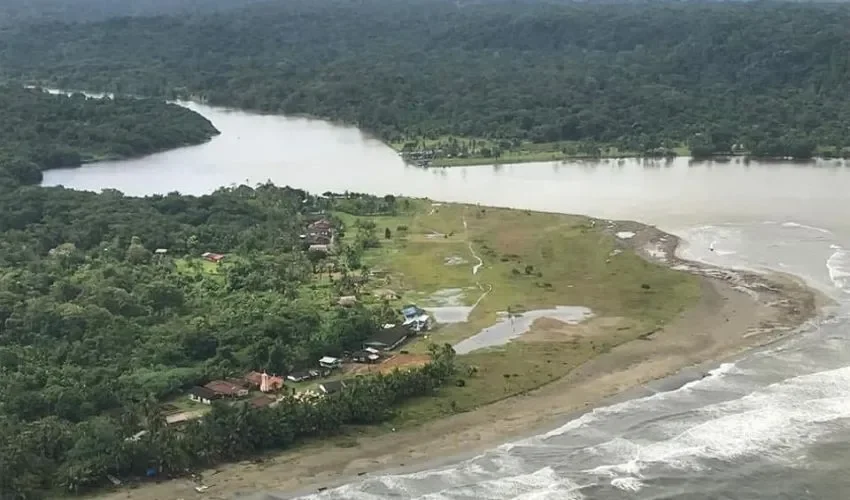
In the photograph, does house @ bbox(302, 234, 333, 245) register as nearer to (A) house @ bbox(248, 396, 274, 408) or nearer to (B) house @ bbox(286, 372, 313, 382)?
(B) house @ bbox(286, 372, 313, 382)

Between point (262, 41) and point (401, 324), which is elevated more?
point (262, 41)

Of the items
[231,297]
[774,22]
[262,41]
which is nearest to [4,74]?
[262,41]

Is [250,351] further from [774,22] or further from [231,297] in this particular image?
[774,22]

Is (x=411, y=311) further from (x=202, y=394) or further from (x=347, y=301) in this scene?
(x=202, y=394)

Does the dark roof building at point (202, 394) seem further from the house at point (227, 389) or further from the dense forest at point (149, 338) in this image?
Result: the dense forest at point (149, 338)

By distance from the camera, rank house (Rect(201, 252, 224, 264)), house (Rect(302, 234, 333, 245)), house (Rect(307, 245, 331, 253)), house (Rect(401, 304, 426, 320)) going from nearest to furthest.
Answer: house (Rect(401, 304, 426, 320)) < house (Rect(201, 252, 224, 264)) < house (Rect(307, 245, 331, 253)) < house (Rect(302, 234, 333, 245))

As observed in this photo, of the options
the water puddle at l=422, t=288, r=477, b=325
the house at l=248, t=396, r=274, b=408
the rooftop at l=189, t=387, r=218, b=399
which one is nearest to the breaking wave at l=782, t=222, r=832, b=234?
the water puddle at l=422, t=288, r=477, b=325

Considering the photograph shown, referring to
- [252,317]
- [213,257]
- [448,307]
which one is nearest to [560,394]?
[448,307]
